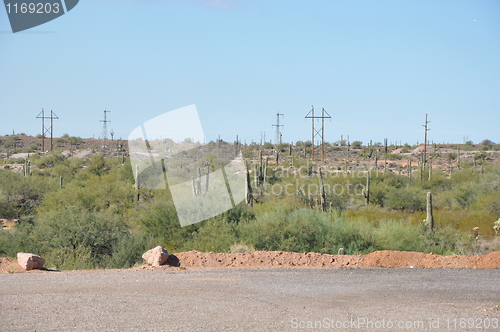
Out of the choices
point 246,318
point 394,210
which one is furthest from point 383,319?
point 394,210

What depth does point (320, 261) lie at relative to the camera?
51.9ft

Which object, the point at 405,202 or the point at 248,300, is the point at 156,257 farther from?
the point at 405,202

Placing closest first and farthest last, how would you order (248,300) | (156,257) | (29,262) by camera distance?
1. (248,300)
2. (29,262)
3. (156,257)

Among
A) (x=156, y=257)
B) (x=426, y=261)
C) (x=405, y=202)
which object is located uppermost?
(x=156, y=257)

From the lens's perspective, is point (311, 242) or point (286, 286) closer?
point (286, 286)

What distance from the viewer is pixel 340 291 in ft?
37.8

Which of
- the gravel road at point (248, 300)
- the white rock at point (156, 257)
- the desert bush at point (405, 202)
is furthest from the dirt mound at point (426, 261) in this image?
the desert bush at point (405, 202)

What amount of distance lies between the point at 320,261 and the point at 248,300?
5.79 m

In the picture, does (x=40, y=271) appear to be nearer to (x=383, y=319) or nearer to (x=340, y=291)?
(x=340, y=291)

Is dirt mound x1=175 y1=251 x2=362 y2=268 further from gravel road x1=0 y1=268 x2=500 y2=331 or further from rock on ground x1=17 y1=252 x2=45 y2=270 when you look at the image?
rock on ground x1=17 y1=252 x2=45 y2=270

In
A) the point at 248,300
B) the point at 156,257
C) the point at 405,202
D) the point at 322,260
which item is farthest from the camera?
the point at 405,202

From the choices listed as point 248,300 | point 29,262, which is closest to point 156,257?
point 29,262

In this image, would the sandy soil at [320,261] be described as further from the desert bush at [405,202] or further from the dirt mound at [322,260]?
the desert bush at [405,202]

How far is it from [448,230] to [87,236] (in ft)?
56.6
